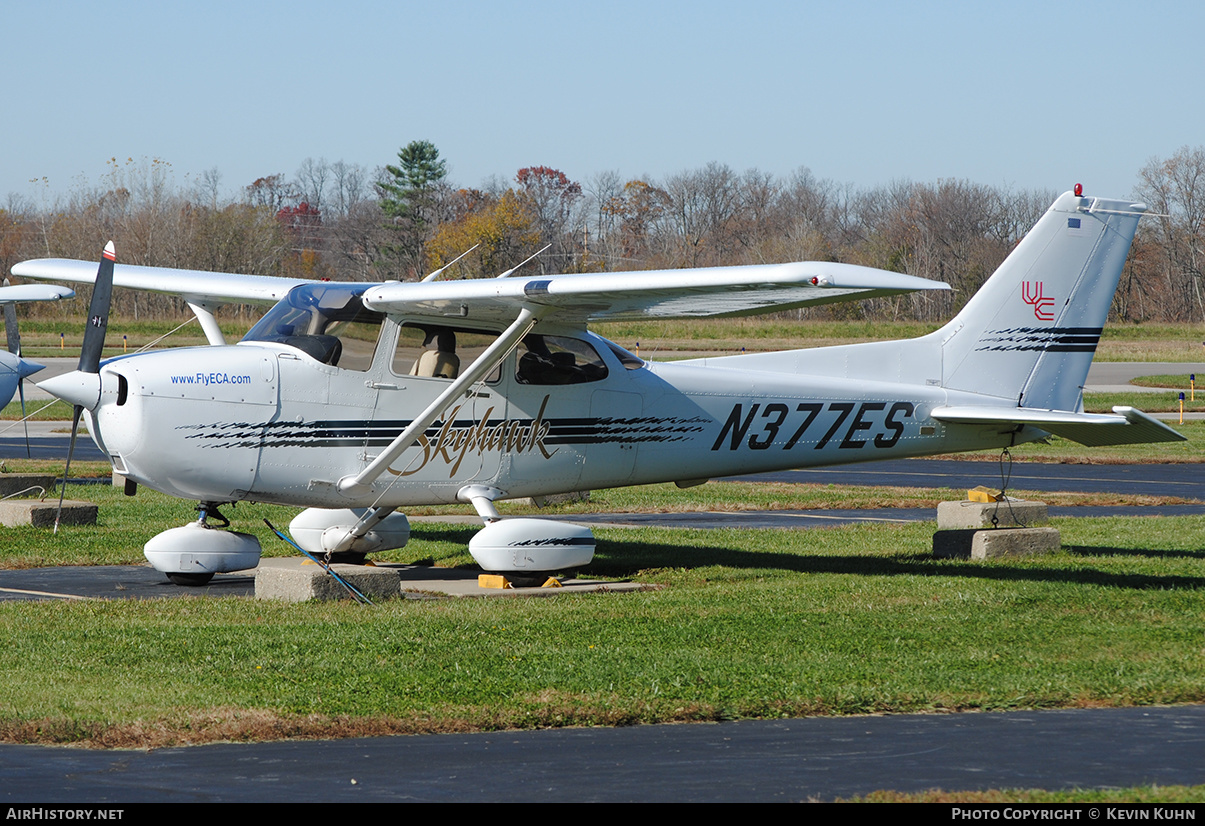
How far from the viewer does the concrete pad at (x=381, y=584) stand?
10.6 metres

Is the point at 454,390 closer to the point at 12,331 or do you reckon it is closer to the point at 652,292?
the point at 652,292

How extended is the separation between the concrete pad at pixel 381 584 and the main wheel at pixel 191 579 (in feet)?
2.22

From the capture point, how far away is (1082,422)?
1287 centimetres

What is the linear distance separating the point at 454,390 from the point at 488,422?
867 millimetres

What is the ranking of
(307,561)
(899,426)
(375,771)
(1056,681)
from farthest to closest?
(899,426)
(307,561)
(1056,681)
(375,771)

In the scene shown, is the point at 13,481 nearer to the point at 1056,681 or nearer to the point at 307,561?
the point at 307,561

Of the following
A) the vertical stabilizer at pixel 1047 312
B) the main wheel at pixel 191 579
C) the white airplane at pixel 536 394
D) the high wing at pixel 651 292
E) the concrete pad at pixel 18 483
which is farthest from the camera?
the concrete pad at pixel 18 483

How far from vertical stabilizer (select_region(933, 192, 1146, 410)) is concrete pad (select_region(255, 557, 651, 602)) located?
15.3 feet

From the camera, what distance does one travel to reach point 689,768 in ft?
19.4

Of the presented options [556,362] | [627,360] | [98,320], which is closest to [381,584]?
[556,362]

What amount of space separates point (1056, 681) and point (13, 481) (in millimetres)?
13703

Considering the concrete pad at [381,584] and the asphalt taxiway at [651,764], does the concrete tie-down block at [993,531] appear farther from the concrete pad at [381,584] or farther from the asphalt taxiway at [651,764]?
the asphalt taxiway at [651,764]

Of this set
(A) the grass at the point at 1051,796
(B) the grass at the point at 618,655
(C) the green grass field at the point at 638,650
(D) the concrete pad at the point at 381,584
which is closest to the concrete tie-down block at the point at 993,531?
(C) the green grass field at the point at 638,650

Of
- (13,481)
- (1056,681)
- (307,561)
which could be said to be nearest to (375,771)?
(1056,681)
